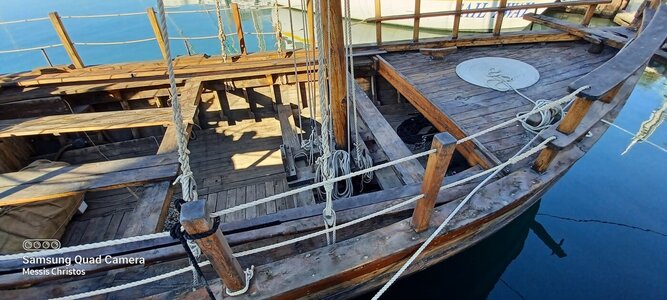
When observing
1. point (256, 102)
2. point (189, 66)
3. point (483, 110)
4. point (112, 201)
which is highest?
point (189, 66)

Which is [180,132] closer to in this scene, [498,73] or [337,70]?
[337,70]

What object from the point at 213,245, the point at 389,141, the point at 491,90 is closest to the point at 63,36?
the point at 389,141

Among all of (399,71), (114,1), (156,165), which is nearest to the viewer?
(156,165)

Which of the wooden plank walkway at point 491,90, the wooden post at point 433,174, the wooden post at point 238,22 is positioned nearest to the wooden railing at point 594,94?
the wooden plank walkway at point 491,90

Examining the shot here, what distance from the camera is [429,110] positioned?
158 inches

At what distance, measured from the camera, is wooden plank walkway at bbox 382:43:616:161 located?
3.48 m

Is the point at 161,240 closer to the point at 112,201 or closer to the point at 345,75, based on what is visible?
the point at 345,75

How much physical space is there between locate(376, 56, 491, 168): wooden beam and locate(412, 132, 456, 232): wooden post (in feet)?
4.10

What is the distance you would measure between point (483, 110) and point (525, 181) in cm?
143

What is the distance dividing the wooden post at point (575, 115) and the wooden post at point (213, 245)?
8.52 ft

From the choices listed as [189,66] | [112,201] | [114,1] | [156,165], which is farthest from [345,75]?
[114,1]

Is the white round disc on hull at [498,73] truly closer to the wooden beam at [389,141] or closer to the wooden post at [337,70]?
the wooden beam at [389,141]

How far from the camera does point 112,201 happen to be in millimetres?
4473

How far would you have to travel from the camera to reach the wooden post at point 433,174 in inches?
70.1
